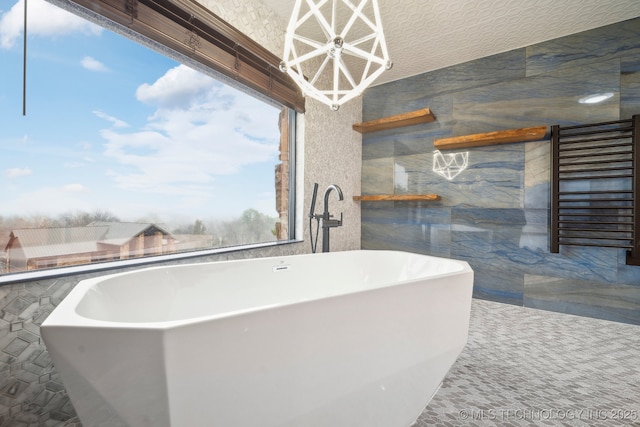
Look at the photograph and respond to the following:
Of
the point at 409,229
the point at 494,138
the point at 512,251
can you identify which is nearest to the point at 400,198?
the point at 409,229

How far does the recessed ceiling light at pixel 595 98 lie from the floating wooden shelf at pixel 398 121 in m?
1.03

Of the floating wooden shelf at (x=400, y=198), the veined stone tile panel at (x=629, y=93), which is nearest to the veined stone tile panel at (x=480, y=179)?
the floating wooden shelf at (x=400, y=198)

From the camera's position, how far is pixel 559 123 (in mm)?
2146

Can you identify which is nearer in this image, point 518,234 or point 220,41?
point 220,41

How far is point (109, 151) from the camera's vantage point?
1299mm

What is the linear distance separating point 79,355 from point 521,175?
9.06 feet

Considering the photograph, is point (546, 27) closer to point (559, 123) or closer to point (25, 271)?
point (559, 123)

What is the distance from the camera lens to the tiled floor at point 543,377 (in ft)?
3.49

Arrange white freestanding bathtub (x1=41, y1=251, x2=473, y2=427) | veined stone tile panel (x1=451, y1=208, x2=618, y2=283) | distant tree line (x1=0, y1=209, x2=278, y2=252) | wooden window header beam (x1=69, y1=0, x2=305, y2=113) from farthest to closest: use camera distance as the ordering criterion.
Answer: veined stone tile panel (x1=451, y1=208, x2=618, y2=283) < wooden window header beam (x1=69, y1=0, x2=305, y2=113) < distant tree line (x1=0, y1=209, x2=278, y2=252) < white freestanding bathtub (x1=41, y1=251, x2=473, y2=427)

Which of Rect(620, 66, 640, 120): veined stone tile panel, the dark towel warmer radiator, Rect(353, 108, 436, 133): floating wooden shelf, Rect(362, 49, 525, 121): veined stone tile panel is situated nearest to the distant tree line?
Rect(353, 108, 436, 133): floating wooden shelf

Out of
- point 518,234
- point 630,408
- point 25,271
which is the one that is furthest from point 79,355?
point 518,234

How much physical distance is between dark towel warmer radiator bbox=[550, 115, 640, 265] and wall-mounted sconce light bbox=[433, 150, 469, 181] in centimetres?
61

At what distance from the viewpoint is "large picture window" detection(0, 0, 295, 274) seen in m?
1.05

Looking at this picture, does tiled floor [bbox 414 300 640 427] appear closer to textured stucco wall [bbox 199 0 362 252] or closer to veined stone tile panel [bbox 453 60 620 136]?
textured stucco wall [bbox 199 0 362 252]
